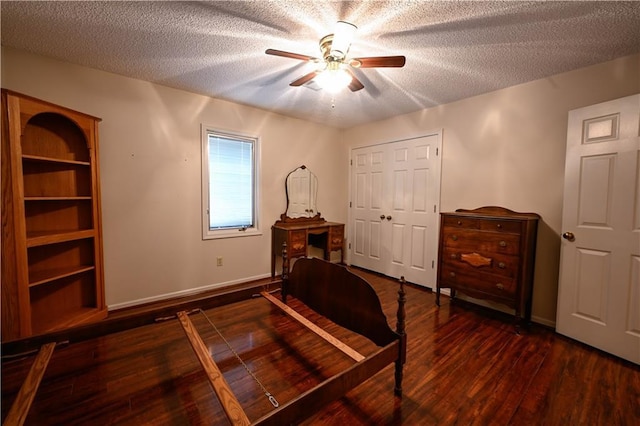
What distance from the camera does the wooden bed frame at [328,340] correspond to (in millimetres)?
1145

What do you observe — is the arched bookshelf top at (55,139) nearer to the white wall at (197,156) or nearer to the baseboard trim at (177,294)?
the white wall at (197,156)

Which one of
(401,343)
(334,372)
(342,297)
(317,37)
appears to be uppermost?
(317,37)

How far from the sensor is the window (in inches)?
132

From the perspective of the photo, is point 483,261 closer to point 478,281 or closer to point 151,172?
point 478,281

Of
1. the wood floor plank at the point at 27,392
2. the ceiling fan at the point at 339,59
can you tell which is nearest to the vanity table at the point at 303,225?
the ceiling fan at the point at 339,59

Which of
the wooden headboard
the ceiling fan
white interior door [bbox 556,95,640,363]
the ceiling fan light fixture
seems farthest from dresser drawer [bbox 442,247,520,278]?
the ceiling fan light fixture

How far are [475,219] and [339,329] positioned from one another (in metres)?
1.77

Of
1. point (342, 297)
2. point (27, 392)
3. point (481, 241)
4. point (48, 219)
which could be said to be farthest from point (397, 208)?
point (48, 219)

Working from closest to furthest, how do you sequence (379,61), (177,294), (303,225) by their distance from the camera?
1. (379,61)
2. (177,294)
3. (303,225)

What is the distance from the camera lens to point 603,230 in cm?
216

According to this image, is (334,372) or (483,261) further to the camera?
(483,261)

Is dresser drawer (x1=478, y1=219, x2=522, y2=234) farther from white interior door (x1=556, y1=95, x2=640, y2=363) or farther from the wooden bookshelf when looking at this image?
the wooden bookshelf

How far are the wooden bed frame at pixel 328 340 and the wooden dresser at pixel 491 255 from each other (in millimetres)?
1470

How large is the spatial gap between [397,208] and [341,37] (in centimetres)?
268
